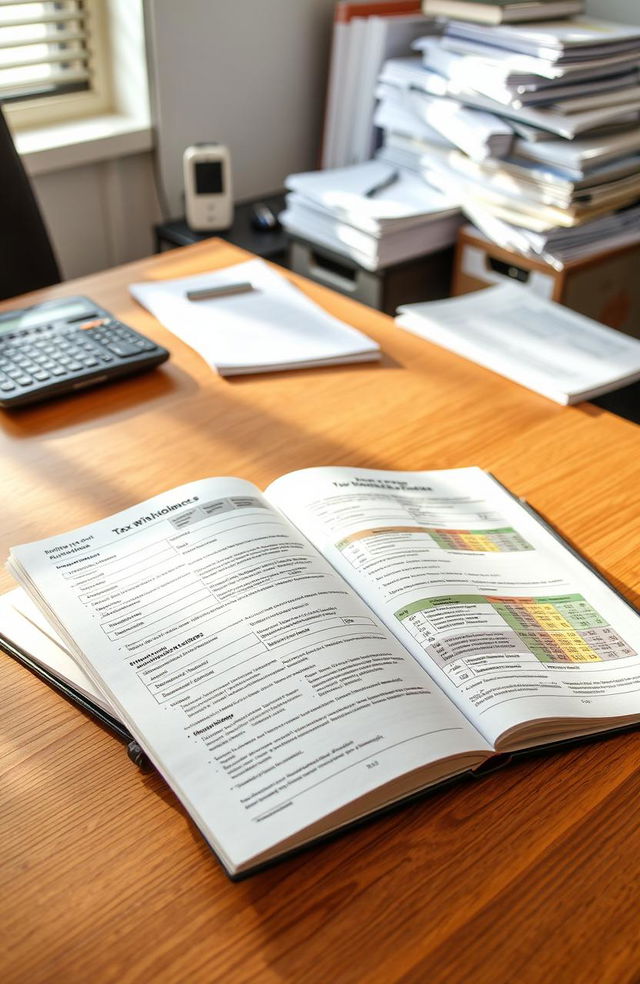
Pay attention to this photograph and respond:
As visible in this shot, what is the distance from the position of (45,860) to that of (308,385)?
2.12ft

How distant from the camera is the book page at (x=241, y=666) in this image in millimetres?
556

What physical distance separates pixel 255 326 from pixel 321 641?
2.00 feet

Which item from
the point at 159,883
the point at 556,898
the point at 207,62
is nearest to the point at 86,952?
the point at 159,883

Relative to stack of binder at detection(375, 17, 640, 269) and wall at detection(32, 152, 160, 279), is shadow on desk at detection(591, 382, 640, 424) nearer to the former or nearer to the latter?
stack of binder at detection(375, 17, 640, 269)

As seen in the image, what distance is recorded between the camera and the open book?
0.57 meters

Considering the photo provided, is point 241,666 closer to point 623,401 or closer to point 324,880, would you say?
point 324,880

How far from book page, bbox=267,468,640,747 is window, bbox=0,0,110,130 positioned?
1.31 m

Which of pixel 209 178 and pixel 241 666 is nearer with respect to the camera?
pixel 241 666

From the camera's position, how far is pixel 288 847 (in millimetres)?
538

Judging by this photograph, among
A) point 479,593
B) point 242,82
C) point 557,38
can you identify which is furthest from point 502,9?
point 479,593

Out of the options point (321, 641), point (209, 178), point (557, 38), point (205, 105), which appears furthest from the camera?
point (205, 105)

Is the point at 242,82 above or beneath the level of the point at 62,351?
above

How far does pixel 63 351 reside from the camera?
1058 mm

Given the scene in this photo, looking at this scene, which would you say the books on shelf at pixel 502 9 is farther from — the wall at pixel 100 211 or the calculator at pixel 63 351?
the calculator at pixel 63 351
